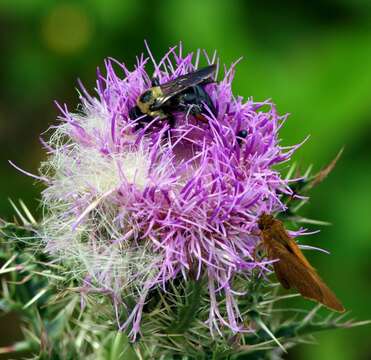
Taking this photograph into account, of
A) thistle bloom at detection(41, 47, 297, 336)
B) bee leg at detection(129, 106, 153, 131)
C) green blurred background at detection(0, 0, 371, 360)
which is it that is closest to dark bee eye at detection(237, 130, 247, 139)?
thistle bloom at detection(41, 47, 297, 336)

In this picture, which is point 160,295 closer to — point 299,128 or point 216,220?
point 216,220

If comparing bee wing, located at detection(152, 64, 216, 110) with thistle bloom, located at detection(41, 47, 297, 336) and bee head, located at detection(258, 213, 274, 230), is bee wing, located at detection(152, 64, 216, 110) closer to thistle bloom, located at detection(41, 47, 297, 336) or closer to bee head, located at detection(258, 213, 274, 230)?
thistle bloom, located at detection(41, 47, 297, 336)

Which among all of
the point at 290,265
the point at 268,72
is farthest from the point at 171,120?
the point at 268,72

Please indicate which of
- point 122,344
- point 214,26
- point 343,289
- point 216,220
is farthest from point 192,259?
point 214,26

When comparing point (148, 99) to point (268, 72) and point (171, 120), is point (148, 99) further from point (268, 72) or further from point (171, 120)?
point (268, 72)

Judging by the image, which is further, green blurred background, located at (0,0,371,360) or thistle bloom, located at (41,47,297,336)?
green blurred background, located at (0,0,371,360)

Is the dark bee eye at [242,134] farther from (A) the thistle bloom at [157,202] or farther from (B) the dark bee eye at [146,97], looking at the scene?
(B) the dark bee eye at [146,97]

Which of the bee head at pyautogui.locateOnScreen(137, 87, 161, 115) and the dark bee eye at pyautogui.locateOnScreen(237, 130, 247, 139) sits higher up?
the bee head at pyautogui.locateOnScreen(137, 87, 161, 115)
